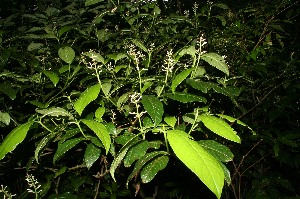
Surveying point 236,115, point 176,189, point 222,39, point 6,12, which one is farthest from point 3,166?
point 6,12

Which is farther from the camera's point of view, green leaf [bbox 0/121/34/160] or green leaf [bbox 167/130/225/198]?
green leaf [bbox 0/121/34/160]

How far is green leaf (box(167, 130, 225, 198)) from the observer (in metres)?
0.75

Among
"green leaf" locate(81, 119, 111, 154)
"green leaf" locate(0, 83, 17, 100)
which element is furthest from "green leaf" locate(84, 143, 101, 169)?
"green leaf" locate(0, 83, 17, 100)

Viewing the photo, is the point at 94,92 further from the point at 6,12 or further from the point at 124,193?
the point at 6,12

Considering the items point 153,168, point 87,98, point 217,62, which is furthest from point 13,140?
point 217,62

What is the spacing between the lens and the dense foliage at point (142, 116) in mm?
1286

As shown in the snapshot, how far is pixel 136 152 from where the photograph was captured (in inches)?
50.6

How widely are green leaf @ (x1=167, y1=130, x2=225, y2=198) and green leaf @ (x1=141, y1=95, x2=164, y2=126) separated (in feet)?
1.13

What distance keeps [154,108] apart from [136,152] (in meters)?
0.25

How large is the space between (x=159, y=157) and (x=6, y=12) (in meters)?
5.04

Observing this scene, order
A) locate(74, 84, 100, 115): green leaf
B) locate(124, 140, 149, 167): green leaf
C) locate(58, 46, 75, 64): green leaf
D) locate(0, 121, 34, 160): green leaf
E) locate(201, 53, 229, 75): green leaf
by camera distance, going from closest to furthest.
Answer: locate(0, 121, 34, 160): green leaf, locate(74, 84, 100, 115): green leaf, locate(124, 140, 149, 167): green leaf, locate(201, 53, 229, 75): green leaf, locate(58, 46, 75, 64): green leaf

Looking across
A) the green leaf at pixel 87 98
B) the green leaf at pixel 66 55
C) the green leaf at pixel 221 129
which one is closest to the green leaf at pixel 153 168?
the green leaf at pixel 221 129

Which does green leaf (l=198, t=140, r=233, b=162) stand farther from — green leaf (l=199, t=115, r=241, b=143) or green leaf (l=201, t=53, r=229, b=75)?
green leaf (l=201, t=53, r=229, b=75)

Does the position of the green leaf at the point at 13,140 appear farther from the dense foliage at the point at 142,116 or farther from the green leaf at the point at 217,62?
the green leaf at the point at 217,62
